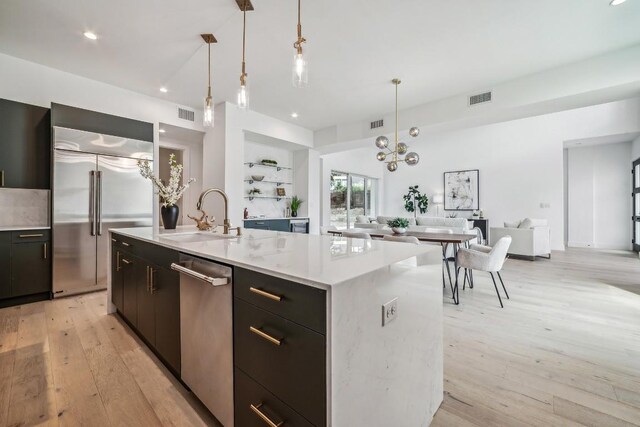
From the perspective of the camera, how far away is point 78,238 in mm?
3438

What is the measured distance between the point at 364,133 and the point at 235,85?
2685 mm

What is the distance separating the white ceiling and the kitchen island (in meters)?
2.37

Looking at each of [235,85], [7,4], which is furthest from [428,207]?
[7,4]

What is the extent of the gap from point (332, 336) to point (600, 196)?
1011cm

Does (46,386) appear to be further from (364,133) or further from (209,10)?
(364,133)

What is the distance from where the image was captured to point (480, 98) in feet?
13.8

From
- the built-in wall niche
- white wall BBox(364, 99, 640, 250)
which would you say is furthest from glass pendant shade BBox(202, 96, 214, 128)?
white wall BBox(364, 99, 640, 250)

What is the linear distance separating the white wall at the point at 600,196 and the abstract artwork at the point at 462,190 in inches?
95.2

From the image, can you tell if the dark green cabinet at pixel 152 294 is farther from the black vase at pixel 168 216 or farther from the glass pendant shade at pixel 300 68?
the glass pendant shade at pixel 300 68

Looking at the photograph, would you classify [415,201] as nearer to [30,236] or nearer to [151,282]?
[151,282]

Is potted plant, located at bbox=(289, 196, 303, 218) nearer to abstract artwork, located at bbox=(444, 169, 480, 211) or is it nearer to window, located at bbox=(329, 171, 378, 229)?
window, located at bbox=(329, 171, 378, 229)

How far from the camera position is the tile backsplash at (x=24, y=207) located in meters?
3.26

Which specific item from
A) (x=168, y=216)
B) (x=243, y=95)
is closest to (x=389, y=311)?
(x=243, y=95)

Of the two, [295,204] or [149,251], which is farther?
[295,204]
